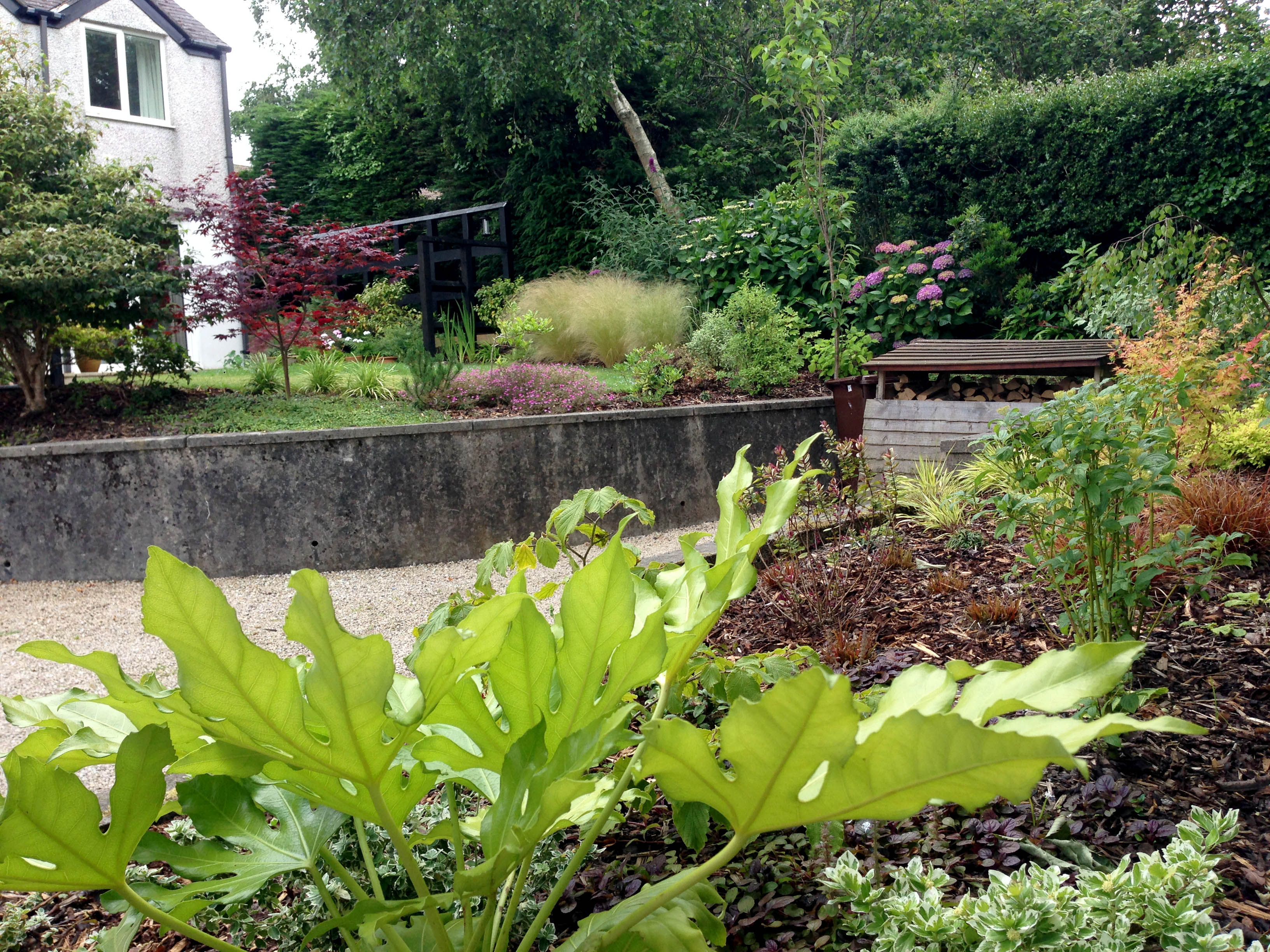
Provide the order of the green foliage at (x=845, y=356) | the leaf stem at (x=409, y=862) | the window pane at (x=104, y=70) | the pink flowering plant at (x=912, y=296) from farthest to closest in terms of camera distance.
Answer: the window pane at (x=104, y=70)
the pink flowering plant at (x=912, y=296)
the green foliage at (x=845, y=356)
the leaf stem at (x=409, y=862)

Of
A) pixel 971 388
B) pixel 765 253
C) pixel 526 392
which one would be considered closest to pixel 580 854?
pixel 526 392

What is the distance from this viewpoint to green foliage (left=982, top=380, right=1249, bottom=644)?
77.5 inches

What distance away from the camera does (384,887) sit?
1323 mm

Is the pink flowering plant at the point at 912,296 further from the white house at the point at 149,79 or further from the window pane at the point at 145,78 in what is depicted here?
the window pane at the point at 145,78

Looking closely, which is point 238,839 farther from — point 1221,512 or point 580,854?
point 1221,512

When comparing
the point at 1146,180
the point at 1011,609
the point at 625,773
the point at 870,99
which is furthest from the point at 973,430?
the point at 870,99

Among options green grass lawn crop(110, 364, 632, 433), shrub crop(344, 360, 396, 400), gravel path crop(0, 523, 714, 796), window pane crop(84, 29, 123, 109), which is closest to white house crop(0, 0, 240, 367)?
window pane crop(84, 29, 123, 109)

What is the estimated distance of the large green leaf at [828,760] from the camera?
2.05 feet

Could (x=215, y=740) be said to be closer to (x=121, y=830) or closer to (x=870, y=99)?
(x=121, y=830)

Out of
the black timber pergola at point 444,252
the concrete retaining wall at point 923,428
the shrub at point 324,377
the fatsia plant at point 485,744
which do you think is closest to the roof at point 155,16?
the black timber pergola at point 444,252

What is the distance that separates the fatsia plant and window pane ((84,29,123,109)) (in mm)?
15018

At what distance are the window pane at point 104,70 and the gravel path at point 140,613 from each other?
35.7ft

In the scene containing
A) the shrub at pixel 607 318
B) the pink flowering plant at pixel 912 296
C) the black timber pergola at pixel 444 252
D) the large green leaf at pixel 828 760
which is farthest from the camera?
the black timber pergola at pixel 444 252

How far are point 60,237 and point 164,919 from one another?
5.73 m
